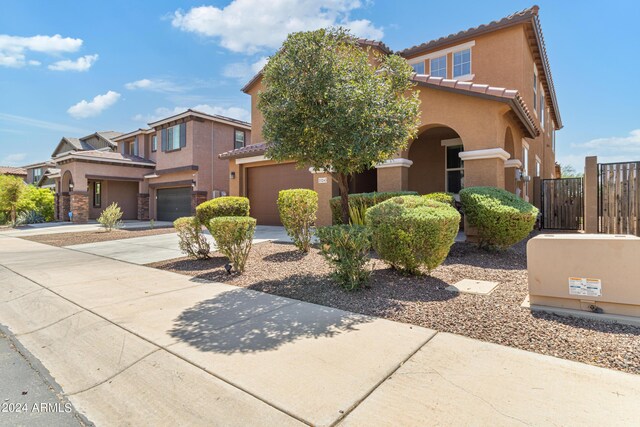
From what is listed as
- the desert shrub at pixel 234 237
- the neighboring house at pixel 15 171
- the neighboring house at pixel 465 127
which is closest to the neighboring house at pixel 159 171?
the neighboring house at pixel 465 127

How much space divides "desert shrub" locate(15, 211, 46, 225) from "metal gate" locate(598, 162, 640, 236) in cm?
3095

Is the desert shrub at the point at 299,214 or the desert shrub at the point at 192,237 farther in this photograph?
the desert shrub at the point at 299,214

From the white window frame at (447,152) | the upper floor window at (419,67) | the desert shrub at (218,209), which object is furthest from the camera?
the upper floor window at (419,67)

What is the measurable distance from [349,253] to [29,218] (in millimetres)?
29077

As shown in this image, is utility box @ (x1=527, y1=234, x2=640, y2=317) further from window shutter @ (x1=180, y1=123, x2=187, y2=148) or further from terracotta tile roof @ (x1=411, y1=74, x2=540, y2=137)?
window shutter @ (x1=180, y1=123, x2=187, y2=148)

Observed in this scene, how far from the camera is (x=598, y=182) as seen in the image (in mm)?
10172

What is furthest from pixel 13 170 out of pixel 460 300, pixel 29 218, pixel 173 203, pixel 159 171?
pixel 460 300

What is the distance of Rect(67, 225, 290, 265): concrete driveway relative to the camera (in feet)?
31.1

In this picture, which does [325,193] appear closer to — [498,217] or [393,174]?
[393,174]

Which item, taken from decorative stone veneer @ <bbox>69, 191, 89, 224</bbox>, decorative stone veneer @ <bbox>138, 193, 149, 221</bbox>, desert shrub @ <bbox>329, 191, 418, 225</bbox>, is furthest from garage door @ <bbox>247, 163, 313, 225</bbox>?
→ decorative stone veneer @ <bbox>69, 191, 89, 224</bbox>

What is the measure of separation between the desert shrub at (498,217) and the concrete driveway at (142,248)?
19.0 feet

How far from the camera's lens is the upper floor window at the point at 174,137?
2319 cm

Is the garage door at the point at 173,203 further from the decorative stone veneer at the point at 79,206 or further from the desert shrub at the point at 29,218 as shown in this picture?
the desert shrub at the point at 29,218

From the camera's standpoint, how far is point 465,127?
1036 cm
